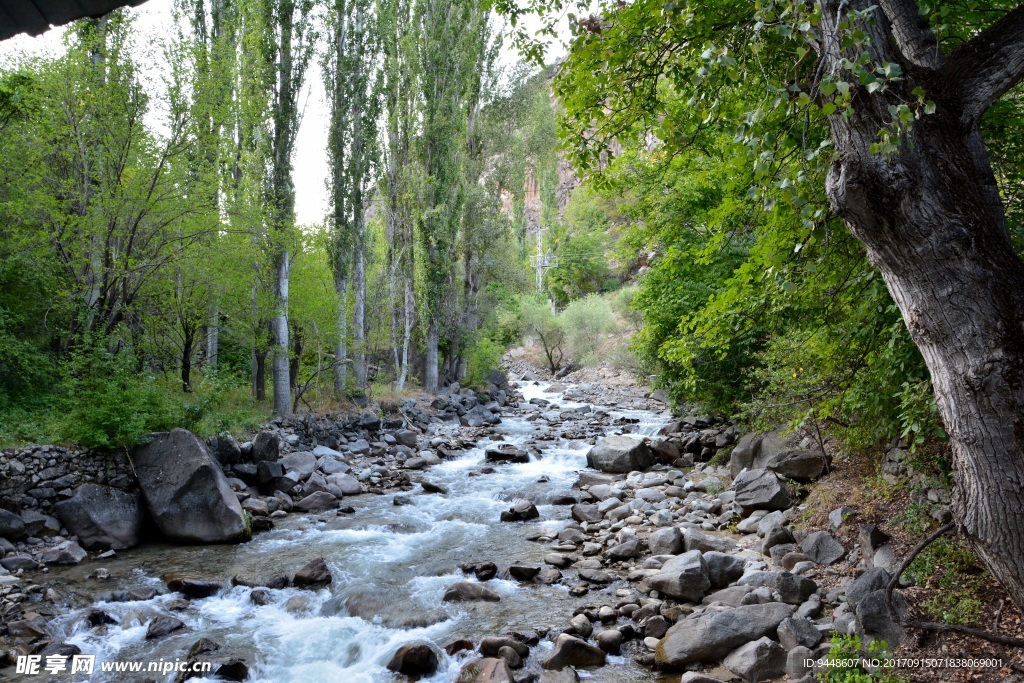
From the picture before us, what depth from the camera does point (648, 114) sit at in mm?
4582

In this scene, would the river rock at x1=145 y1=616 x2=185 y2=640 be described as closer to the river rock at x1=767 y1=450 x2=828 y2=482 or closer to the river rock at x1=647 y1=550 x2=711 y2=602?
the river rock at x1=647 y1=550 x2=711 y2=602

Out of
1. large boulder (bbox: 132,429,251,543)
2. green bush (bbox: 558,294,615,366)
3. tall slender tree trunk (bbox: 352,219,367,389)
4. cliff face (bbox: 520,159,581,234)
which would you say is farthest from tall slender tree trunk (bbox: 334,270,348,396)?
cliff face (bbox: 520,159,581,234)

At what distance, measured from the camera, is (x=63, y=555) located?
25.7 feet

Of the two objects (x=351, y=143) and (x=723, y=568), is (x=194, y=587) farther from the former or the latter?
(x=351, y=143)

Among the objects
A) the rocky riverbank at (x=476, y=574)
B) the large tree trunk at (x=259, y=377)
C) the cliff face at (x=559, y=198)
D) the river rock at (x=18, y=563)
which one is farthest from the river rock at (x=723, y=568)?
the cliff face at (x=559, y=198)

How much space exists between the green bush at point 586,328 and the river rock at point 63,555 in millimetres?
31950

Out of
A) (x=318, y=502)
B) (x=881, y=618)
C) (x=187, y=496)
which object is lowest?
(x=881, y=618)

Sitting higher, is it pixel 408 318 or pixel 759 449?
pixel 408 318

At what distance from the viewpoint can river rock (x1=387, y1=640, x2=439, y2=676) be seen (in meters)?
5.46

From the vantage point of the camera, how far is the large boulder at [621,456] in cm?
1293

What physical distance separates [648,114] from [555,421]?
17.0m

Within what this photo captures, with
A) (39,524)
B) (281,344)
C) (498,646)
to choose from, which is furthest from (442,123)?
(498,646)

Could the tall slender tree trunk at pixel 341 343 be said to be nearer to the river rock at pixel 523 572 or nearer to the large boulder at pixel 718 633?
the river rock at pixel 523 572

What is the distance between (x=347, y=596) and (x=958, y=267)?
665cm
